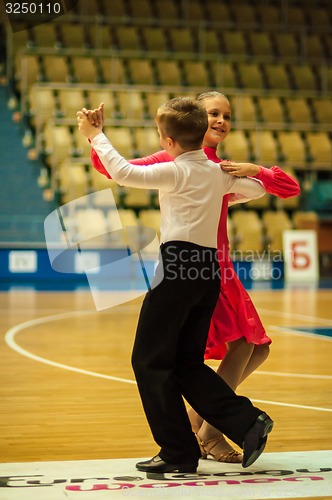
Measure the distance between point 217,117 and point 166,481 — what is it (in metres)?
1.53

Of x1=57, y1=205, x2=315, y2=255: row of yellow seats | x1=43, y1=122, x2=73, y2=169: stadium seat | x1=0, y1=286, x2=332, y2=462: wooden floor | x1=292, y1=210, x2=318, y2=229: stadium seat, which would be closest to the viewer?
x1=0, y1=286, x2=332, y2=462: wooden floor

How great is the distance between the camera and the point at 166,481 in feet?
11.5

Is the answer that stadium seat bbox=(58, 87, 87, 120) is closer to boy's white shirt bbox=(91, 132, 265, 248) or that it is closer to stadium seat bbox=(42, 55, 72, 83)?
stadium seat bbox=(42, 55, 72, 83)

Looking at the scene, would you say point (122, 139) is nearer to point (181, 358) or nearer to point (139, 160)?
point (139, 160)

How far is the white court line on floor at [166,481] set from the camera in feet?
10.9

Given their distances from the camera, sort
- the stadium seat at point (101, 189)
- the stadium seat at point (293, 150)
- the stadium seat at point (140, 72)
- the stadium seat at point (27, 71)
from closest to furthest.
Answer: the stadium seat at point (101, 189), the stadium seat at point (27, 71), the stadium seat at point (293, 150), the stadium seat at point (140, 72)

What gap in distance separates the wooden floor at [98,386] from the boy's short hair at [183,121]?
1396 mm

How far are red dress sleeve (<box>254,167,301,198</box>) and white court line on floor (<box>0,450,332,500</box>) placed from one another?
112 cm

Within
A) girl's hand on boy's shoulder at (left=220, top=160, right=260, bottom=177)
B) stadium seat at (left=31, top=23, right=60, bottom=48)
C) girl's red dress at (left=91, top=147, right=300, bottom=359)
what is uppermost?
stadium seat at (left=31, top=23, right=60, bottom=48)

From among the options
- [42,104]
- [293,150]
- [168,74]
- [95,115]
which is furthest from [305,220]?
[95,115]

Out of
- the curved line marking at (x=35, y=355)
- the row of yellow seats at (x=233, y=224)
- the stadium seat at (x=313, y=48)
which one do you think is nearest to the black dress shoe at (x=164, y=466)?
the curved line marking at (x=35, y=355)

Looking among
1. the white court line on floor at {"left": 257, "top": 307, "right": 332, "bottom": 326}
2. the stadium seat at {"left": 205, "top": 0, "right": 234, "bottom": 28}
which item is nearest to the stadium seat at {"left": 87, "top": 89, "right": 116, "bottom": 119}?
the stadium seat at {"left": 205, "top": 0, "right": 234, "bottom": 28}

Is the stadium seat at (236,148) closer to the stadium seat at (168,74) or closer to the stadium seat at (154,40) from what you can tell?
the stadium seat at (168,74)

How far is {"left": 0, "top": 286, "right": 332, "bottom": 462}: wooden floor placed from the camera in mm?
4293
